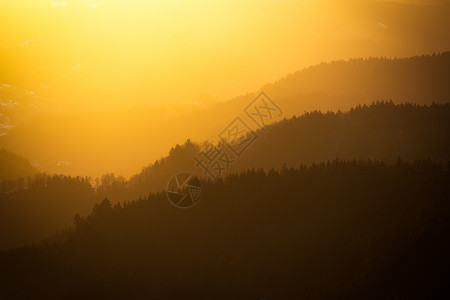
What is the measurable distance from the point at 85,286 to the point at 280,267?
4722cm

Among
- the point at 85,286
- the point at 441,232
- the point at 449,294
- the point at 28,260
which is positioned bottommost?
the point at 449,294

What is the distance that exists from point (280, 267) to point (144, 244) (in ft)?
125

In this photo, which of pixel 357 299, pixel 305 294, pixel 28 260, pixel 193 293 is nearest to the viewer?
pixel 357 299

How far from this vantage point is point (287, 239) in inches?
5463

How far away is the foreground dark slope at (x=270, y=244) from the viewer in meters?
119

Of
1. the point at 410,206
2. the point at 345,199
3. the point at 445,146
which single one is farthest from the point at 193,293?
the point at 445,146

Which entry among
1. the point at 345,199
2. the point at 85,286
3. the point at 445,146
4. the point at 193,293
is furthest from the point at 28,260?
the point at 445,146

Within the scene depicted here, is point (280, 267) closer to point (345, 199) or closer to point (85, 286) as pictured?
point (345, 199)

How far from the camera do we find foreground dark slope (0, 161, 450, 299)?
391 feet

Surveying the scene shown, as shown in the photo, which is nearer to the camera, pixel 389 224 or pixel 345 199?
pixel 389 224

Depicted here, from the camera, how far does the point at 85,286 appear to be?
467 feet

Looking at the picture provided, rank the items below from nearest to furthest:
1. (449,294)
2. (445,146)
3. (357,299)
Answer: (449,294)
(357,299)
(445,146)

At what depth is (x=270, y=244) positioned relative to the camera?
5482 inches

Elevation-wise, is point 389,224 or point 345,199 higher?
point 345,199
